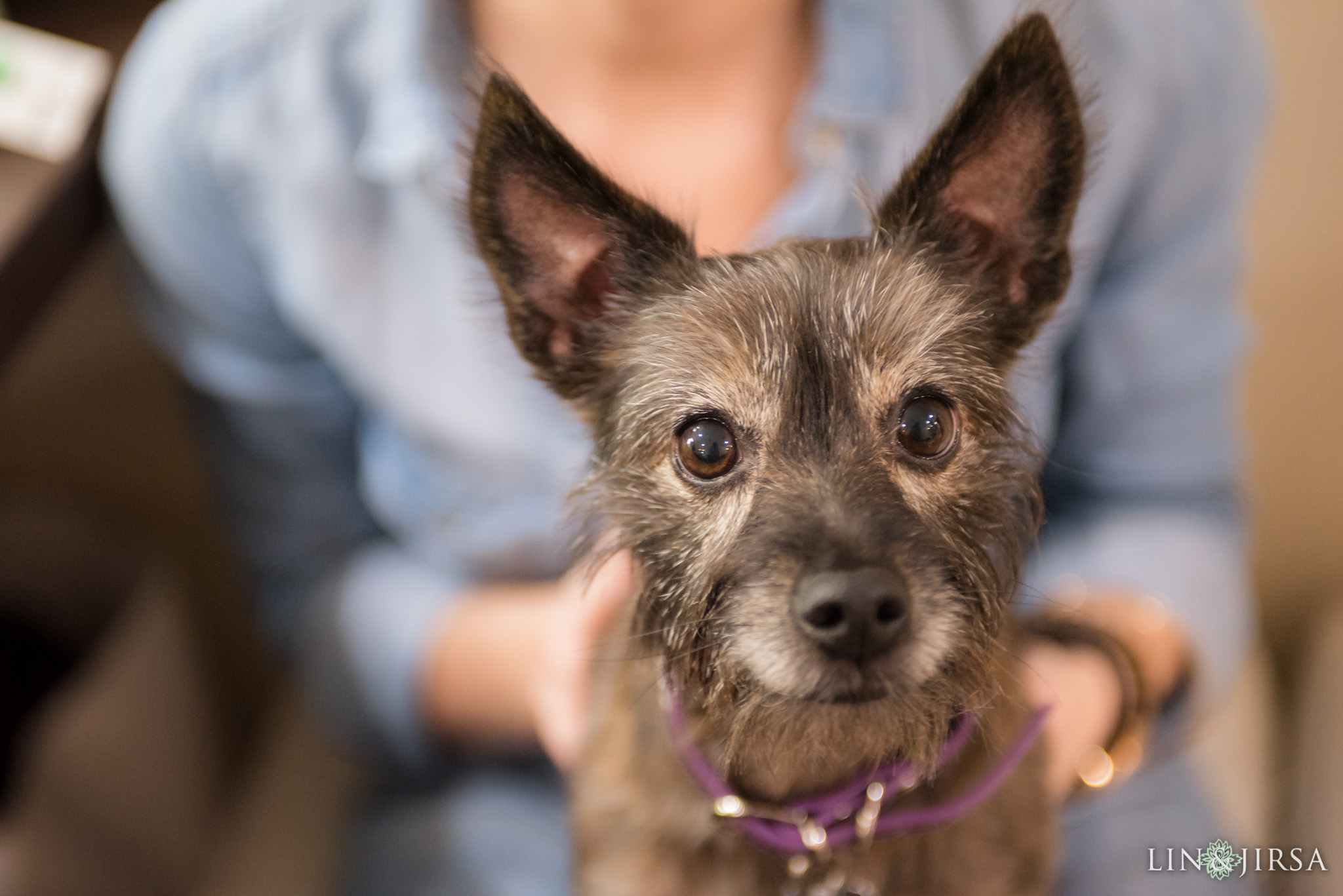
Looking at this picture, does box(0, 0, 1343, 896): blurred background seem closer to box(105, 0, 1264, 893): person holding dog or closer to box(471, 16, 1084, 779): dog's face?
box(105, 0, 1264, 893): person holding dog

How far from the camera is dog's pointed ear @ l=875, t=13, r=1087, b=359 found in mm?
900

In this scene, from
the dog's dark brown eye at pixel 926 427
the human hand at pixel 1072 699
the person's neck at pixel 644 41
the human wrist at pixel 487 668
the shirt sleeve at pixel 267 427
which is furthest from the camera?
the human wrist at pixel 487 668

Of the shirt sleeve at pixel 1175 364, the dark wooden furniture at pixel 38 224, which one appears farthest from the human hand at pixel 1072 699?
the dark wooden furniture at pixel 38 224

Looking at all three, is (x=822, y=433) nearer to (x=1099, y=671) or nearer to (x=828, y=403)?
(x=828, y=403)

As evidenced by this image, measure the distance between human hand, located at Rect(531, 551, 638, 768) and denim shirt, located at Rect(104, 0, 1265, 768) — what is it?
0.18 m

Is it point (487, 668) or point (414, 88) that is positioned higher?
point (414, 88)

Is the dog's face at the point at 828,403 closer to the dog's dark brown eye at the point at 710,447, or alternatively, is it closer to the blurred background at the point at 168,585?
the dog's dark brown eye at the point at 710,447

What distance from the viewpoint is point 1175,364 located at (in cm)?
162

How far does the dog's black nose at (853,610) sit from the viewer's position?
93 centimetres

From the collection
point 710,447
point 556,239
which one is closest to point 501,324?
point 556,239

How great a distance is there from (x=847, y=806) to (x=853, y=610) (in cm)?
37

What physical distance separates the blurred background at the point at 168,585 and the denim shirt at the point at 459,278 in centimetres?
30

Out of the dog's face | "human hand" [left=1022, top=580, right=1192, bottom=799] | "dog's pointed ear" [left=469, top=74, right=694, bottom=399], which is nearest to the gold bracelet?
"human hand" [left=1022, top=580, right=1192, bottom=799]

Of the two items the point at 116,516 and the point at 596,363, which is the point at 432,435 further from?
the point at 116,516
